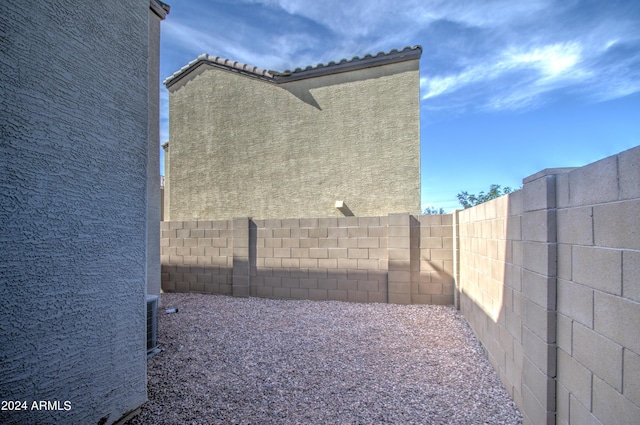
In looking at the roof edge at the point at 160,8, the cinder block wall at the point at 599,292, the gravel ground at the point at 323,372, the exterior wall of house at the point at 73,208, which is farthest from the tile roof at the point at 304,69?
the cinder block wall at the point at 599,292

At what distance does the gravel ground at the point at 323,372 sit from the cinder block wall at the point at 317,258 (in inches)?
32.0

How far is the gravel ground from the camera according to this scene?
2.47 m

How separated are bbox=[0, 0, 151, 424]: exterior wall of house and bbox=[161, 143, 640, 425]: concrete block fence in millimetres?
2897

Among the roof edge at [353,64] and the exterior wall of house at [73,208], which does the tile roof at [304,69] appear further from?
the exterior wall of house at [73,208]

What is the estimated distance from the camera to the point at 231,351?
3797 millimetres

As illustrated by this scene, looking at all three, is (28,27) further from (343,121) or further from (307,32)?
(307,32)

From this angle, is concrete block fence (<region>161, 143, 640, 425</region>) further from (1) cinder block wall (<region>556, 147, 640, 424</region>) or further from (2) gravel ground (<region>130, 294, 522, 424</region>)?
(2) gravel ground (<region>130, 294, 522, 424</region>)

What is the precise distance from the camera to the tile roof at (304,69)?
7.54 m

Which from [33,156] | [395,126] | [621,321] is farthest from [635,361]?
[395,126]

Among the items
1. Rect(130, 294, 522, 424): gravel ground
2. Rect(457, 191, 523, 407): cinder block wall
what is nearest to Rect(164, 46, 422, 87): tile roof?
Rect(457, 191, 523, 407): cinder block wall

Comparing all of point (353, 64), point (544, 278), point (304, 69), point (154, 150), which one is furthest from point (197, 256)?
point (544, 278)

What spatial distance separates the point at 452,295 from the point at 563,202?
4.43m

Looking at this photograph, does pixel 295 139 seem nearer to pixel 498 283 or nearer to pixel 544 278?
pixel 498 283

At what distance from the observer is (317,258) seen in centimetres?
655
